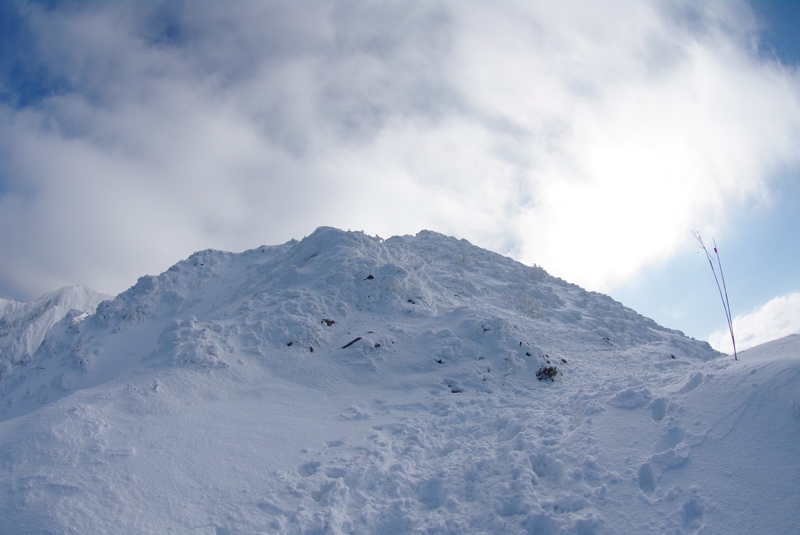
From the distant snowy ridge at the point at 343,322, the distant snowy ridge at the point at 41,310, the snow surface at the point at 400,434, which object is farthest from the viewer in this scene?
the distant snowy ridge at the point at 41,310

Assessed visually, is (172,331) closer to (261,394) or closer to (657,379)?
(261,394)

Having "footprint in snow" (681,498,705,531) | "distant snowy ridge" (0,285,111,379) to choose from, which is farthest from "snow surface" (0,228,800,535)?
"distant snowy ridge" (0,285,111,379)

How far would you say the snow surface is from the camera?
530 centimetres

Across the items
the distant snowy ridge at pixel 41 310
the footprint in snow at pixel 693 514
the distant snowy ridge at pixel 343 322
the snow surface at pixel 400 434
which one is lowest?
the footprint in snow at pixel 693 514

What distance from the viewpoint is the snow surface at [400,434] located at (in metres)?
5.30

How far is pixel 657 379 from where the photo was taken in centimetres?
851

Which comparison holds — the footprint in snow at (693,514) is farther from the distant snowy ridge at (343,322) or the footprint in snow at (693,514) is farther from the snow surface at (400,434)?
the distant snowy ridge at (343,322)

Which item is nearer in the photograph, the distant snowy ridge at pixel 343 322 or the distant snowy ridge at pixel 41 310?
the distant snowy ridge at pixel 343 322

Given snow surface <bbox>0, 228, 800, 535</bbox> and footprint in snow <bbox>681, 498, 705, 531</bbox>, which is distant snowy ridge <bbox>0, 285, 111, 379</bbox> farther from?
footprint in snow <bbox>681, 498, 705, 531</bbox>

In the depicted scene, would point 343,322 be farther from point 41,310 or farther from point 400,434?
point 41,310

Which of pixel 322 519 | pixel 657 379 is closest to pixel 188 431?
pixel 322 519

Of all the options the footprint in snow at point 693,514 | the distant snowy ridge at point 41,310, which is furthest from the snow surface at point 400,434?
the distant snowy ridge at point 41,310

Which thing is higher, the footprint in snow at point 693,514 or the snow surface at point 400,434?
the snow surface at point 400,434

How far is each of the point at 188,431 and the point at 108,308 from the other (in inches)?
630
